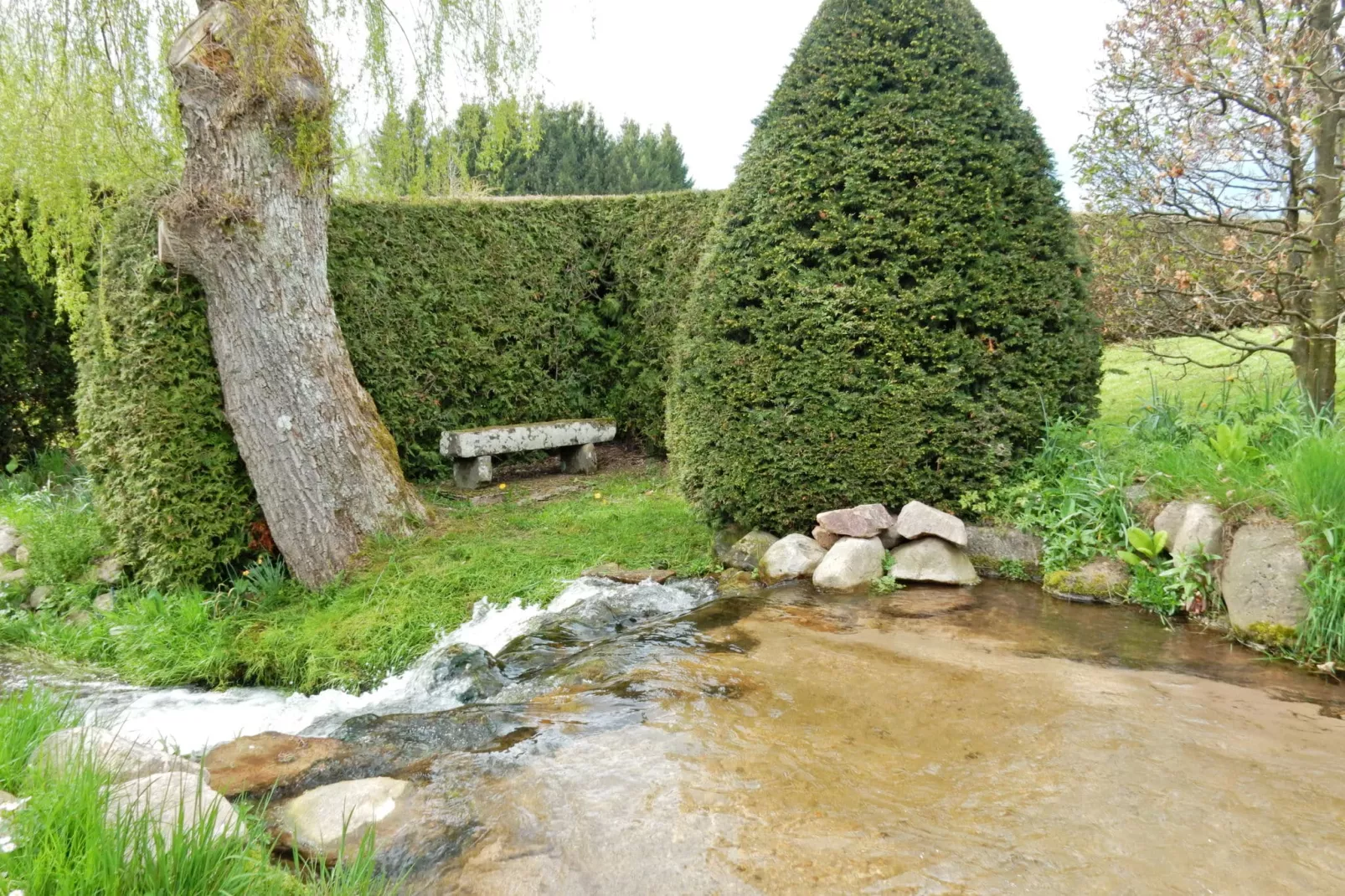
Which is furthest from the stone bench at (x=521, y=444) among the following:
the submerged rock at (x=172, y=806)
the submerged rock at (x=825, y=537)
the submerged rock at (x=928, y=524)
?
the submerged rock at (x=172, y=806)

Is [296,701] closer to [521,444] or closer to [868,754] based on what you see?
[868,754]

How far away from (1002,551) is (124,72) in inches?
258

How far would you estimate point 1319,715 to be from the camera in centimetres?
321

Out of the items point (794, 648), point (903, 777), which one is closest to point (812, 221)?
point (794, 648)

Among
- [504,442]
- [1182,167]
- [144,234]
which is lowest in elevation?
[504,442]

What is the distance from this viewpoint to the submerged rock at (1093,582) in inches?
186

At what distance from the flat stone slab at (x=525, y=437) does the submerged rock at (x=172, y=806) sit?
5.78 meters

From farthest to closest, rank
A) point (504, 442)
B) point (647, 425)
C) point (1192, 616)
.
A: 1. point (647, 425)
2. point (504, 442)
3. point (1192, 616)

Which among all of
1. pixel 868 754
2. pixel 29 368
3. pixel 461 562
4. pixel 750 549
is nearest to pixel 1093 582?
pixel 750 549

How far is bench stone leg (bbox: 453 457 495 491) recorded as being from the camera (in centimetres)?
842

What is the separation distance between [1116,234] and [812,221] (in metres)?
3.29

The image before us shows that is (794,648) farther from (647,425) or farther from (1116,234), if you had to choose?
(647,425)

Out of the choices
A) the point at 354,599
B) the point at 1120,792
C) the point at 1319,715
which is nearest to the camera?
the point at 1120,792

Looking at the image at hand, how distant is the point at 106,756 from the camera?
2607 mm
